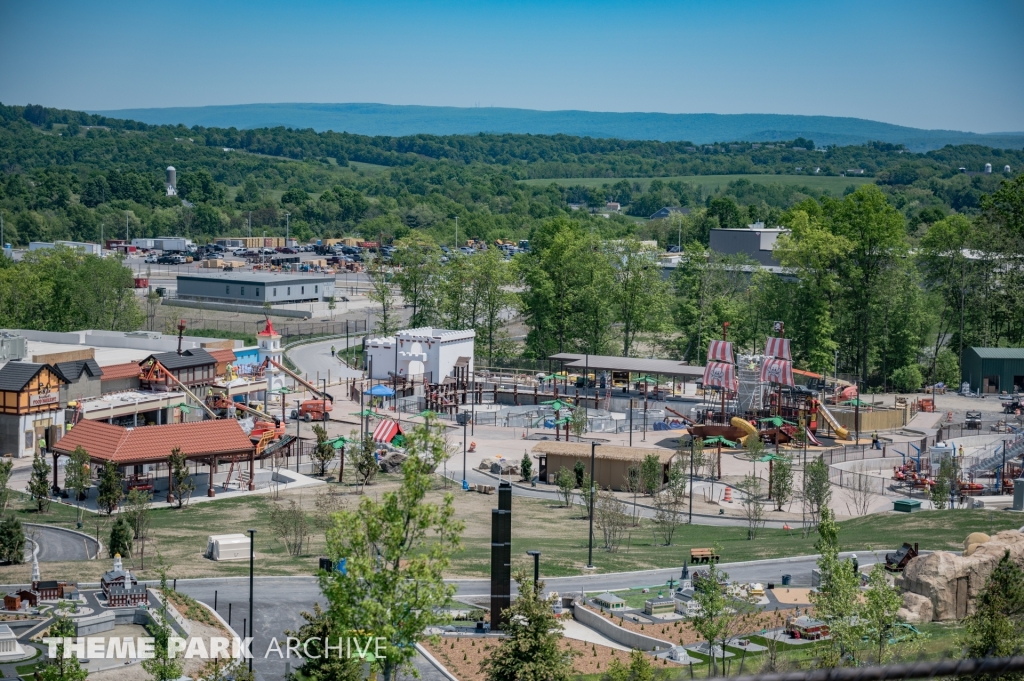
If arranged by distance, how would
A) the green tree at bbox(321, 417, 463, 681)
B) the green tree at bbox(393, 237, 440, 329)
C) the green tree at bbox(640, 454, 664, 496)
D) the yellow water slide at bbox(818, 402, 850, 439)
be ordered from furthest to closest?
the green tree at bbox(393, 237, 440, 329)
the yellow water slide at bbox(818, 402, 850, 439)
the green tree at bbox(640, 454, 664, 496)
the green tree at bbox(321, 417, 463, 681)

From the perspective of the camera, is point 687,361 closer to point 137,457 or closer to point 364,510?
point 137,457

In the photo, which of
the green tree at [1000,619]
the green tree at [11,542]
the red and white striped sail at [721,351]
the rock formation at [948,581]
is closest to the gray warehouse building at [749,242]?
the red and white striped sail at [721,351]

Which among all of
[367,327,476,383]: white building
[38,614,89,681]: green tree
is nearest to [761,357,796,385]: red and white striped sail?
[367,327,476,383]: white building

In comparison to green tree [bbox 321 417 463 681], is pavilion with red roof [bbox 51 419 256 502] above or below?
below

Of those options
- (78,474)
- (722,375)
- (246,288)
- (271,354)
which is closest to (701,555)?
(78,474)

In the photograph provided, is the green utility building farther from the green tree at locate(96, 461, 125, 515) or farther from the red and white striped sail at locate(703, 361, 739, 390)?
the green tree at locate(96, 461, 125, 515)
